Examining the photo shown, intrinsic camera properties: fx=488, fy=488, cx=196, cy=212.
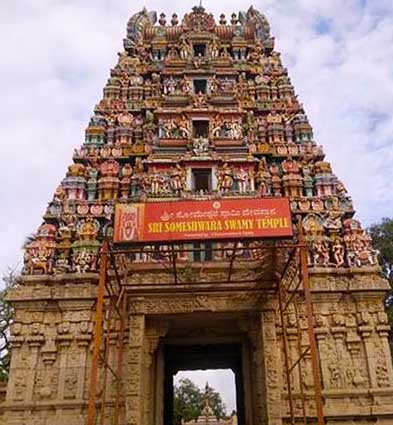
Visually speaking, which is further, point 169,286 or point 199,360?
point 199,360

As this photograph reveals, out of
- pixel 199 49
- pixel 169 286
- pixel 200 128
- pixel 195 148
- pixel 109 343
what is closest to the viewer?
pixel 109 343

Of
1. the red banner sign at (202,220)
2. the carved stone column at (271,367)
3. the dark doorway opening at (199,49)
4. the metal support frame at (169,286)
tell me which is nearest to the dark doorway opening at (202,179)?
the metal support frame at (169,286)

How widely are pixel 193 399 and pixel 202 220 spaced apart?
42900 millimetres

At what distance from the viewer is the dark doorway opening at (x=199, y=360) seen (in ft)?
59.2

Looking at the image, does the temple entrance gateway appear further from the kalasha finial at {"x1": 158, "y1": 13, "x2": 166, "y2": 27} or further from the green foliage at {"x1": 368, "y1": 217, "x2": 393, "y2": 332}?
the kalasha finial at {"x1": 158, "y1": 13, "x2": 166, "y2": 27}

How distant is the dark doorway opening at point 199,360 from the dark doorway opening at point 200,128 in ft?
25.6

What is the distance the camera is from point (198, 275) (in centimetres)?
1409

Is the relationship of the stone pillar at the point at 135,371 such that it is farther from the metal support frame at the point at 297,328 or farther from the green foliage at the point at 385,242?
the green foliage at the point at 385,242

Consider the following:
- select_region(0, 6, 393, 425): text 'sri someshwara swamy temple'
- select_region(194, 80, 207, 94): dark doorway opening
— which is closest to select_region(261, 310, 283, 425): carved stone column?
select_region(0, 6, 393, 425): text 'sri someshwara swamy temple'

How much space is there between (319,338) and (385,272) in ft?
46.0

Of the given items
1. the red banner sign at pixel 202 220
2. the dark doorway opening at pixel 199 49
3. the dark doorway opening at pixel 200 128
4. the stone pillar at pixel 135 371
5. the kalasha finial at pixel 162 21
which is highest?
the kalasha finial at pixel 162 21

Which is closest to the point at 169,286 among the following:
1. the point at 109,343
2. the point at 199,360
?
the point at 109,343

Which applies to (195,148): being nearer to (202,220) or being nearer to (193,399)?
(202,220)

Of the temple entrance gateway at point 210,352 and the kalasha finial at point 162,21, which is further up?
the kalasha finial at point 162,21
